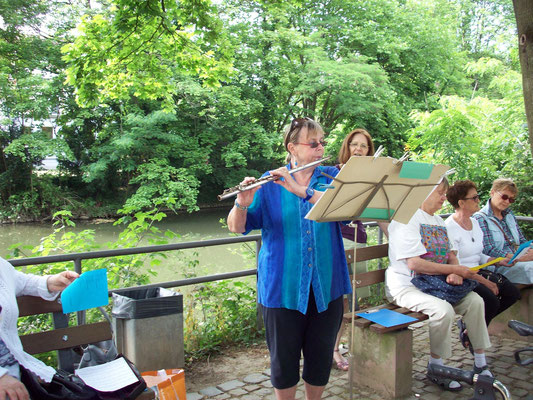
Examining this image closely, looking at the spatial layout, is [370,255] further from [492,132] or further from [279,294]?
[492,132]

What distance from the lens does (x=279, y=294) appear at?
251cm

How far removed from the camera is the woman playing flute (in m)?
2.50

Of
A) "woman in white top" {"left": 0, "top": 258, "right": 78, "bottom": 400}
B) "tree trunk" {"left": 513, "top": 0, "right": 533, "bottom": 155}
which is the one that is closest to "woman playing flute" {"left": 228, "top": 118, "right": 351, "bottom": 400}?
"woman in white top" {"left": 0, "top": 258, "right": 78, "bottom": 400}

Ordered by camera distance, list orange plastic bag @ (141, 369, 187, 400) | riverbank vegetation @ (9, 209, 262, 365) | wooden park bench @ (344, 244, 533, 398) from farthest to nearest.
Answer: riverbank vegetation @ (9, 209, 262, 365)
wooden park bench @ (344, 244, 533, 398)
orange plastic bag @ (141, 369, 187, 400)

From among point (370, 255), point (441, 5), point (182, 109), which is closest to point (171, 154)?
point (182, 109)

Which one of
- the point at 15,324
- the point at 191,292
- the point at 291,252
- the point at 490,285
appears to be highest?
the point at 291,252

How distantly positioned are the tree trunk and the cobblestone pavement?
1855 mm

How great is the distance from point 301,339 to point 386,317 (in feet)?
4.12

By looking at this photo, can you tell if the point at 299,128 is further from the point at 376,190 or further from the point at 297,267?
the point at 297,267

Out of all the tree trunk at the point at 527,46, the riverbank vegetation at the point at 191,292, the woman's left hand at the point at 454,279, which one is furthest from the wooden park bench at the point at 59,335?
the tree trunk at the point at 527,46

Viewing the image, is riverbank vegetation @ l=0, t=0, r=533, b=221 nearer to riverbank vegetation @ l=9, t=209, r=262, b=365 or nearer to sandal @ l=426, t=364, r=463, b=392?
riverbank vegetation @ l=9, t=209, r=262, b=365

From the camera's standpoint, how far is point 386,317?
365 centimetres

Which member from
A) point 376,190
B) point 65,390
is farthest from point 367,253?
point 65,390

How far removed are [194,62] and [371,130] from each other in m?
17.1
